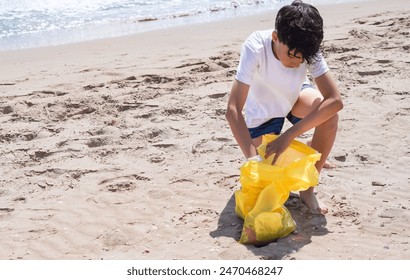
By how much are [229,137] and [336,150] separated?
0.74 meters

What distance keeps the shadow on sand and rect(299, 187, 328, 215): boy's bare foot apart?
26 mm

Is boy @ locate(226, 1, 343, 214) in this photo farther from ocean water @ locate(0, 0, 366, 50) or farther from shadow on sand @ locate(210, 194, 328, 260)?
ocean water @ locate(0, 0, 366, 50)

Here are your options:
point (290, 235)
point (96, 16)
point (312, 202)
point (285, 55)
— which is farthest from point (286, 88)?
point (96, 16)

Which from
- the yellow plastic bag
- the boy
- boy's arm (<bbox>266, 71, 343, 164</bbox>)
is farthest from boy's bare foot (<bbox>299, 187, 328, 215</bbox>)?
boy's arm (<bbox>266, 71, 343, 164</bbox>)

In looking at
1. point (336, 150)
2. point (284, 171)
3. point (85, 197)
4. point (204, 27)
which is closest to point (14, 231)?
point (85, 197)

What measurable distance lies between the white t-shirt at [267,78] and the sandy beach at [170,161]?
501 mm

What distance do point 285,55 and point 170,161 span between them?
4.02ft

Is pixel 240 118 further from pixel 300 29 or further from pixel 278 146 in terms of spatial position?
pixel 300 29

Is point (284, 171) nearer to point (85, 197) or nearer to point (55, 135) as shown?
point (85, 197)

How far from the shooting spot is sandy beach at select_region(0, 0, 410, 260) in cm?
286

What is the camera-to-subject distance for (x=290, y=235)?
285cm

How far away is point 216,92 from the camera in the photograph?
5.05 meters

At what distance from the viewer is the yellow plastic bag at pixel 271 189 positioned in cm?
276

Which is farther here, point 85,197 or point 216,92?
point 216,92
